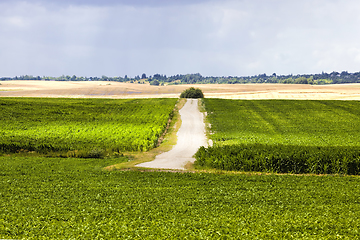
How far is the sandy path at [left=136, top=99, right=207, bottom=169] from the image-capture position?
2912 cm

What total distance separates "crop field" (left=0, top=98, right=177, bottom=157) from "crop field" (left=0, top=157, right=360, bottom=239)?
1126 centimetres

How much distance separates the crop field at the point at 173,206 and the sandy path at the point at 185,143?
5963 millimetres

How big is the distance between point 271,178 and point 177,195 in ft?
27.8

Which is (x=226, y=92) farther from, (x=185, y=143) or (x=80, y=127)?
(x=185, y=143)

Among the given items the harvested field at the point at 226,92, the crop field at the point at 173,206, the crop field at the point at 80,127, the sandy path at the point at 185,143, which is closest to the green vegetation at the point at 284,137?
the sandy path at the point at 185,143

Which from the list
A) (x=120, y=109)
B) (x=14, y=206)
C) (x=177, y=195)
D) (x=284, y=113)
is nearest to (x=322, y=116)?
(x=284, y=113)

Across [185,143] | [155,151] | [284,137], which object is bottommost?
[155,151]

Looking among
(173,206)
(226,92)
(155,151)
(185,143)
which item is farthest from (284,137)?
(226,92)

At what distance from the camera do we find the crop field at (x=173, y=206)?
12.0m

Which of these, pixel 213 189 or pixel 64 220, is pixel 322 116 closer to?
pixel 213 189

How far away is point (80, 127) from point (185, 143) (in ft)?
57.4

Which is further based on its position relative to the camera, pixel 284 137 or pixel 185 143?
pixel 284 137

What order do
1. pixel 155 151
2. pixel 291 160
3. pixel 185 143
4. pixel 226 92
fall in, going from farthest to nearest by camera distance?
pixel 226 92 → pixel 185 143 → pixel 155 151 → pixel 291 160

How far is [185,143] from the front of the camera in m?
38.0
